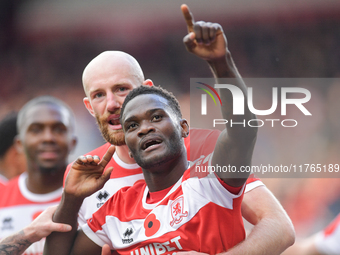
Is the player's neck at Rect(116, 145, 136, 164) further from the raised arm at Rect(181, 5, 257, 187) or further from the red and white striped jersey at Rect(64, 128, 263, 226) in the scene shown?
the raised arm at Rect(181, 5, 257, 187)

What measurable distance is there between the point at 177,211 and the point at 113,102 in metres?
1.06

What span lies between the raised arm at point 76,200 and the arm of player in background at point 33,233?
2.0 inches

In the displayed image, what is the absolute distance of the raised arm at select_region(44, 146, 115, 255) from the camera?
2.42 meters

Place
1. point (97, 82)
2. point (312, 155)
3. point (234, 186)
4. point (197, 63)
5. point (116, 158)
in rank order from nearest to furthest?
point (234, 186) → point (97, 82) → point (116, 158) → point (312, 155) → point (197, 63)

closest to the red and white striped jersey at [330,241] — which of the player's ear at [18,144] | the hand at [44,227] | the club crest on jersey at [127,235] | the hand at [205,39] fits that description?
the club crest on jersey at [127,235]

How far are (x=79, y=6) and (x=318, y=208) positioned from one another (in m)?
5.54

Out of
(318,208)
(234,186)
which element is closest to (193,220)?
(234,186)

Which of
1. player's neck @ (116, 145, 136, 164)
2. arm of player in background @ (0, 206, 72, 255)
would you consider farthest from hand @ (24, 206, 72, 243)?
player's neck @ (116, 145, 136, 164)

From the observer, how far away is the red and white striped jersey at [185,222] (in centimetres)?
207

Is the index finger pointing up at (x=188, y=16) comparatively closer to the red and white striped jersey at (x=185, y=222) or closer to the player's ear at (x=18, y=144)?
the red and white striped jersey at (x=185, y=222)

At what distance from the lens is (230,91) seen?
1803 millimetres

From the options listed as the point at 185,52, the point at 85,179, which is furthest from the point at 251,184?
the point at 185,52

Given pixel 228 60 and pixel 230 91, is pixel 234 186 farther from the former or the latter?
pixel 228 60

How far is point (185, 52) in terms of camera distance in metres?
7.16
